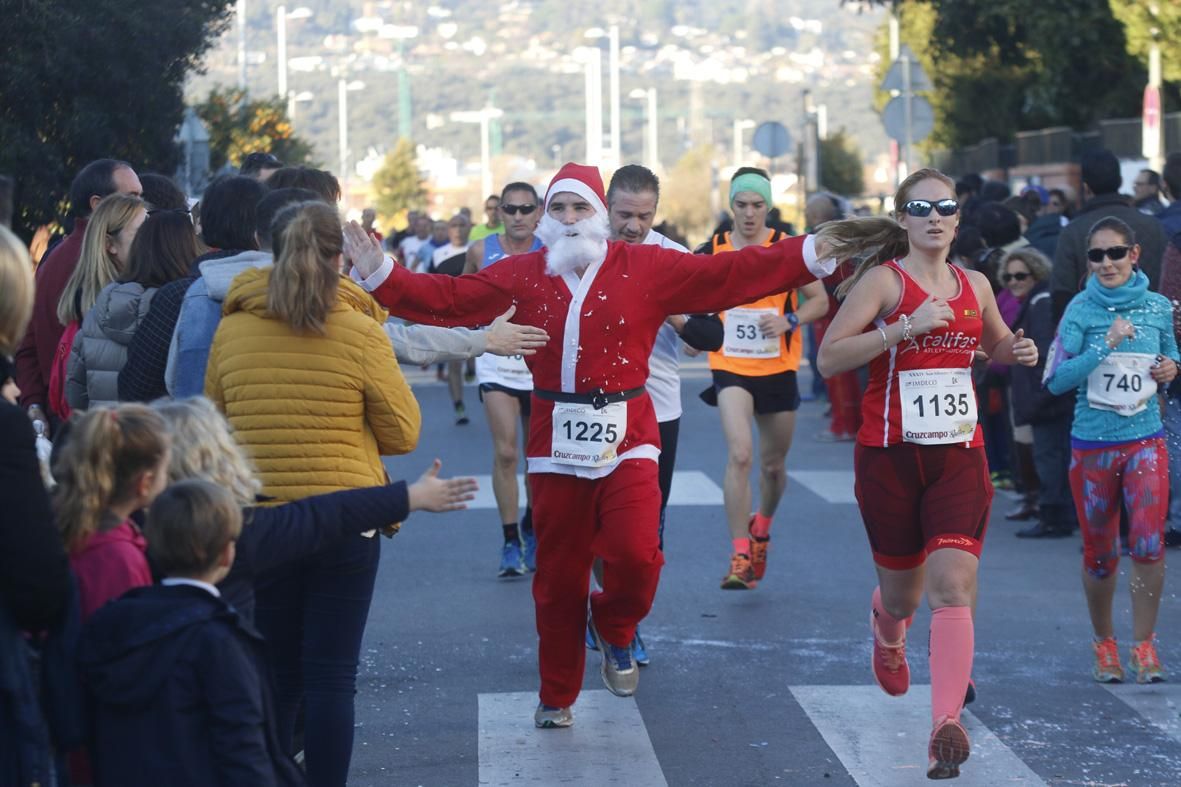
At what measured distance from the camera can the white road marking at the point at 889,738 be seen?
6230 millimetres

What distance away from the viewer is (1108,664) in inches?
298

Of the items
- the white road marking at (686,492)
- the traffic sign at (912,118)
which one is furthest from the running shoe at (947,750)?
the traffic sign at (912,118)

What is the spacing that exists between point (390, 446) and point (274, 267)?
617 millimetres

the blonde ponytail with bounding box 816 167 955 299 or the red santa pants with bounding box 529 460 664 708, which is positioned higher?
the blonde ponytail with bounding box 816 167 955 299

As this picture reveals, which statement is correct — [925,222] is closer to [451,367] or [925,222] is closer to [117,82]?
[117,82]

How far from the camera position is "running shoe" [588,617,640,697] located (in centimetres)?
705

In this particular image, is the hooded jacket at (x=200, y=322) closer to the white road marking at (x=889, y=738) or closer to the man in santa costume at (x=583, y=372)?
the man in santa costume at (x=583, y=372)

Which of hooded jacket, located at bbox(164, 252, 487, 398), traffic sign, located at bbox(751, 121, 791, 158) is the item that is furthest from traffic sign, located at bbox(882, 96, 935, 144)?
hooded jacket, located at bbox(164, 252, 487, 398)

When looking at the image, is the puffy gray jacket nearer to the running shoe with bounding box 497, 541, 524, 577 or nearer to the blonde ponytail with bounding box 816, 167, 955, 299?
the blonde ponytail with bounding box 816, 167, 955, 299

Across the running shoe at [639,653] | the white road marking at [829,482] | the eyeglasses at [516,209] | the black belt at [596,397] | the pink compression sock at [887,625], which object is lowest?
the white road marking at [829,482]

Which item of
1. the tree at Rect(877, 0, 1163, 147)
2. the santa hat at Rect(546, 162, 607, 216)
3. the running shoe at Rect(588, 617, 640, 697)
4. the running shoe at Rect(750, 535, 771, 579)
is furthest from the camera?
the tree at Rect(877, 0, 1163, 147)

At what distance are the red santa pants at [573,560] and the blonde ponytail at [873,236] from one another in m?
1.04

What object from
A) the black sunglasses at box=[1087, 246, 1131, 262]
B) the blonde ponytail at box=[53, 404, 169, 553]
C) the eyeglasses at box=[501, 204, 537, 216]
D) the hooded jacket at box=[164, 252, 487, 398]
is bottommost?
the blonde ponytail at box=[53, 404, 169, 553]

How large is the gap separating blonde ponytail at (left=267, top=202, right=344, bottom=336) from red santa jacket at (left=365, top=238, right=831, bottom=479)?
1.41 metres
